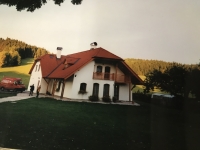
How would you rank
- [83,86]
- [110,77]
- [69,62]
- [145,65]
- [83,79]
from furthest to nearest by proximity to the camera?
[69,62] → [110,77] → [83,86] → [83,79] → [145,65]

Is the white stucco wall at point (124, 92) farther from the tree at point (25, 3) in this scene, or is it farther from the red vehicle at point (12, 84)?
the tree at point (25, 3)

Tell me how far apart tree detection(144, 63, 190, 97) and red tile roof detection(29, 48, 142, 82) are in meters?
3.02

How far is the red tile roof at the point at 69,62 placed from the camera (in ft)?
55.0

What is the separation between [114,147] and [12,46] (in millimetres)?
8215

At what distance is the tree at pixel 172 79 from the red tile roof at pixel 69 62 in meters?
3.02

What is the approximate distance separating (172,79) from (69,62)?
36.6 ft

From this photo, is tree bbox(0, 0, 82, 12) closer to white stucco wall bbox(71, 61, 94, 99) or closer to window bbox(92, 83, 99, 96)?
white stucco wall bbox(71, 61, 94, 99)

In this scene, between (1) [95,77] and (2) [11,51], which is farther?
(1) [95,77]

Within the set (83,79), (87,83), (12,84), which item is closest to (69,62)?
(83,79)

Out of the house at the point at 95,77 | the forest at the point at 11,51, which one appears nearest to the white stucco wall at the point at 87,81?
the house at the point at 95,77

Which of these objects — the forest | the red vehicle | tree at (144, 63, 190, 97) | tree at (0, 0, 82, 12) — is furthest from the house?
tree at (0, 0, 82, 12)

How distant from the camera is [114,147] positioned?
4.63 metres

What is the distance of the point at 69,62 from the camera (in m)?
19.0

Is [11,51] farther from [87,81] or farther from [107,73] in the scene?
Result: [107,73]
